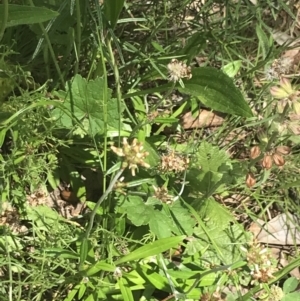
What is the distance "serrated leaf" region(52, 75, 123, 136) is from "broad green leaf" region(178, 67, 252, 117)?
158 mm

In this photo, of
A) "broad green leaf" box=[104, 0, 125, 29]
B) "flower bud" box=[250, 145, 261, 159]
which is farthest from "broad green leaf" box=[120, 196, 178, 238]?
"broad green leaf" box=[104, 0, 125, 29]

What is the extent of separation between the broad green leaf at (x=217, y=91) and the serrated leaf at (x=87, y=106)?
0.52 ft

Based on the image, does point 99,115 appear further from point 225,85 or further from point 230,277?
point 230,277

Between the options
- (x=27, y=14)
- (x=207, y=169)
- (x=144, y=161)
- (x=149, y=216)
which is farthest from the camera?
(x=207, y=169)

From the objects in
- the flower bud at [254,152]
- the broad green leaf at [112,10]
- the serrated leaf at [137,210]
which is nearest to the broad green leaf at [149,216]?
the serrated leaf at [137,210]

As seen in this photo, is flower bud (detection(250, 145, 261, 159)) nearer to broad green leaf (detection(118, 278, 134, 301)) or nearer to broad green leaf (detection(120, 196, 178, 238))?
broad green leaf (detection(120, 196, 178, 238))

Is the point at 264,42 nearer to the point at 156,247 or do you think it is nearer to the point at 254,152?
the point at 254,152

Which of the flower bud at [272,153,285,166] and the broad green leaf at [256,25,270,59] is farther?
the broad green leaf at [256,25,270,59]

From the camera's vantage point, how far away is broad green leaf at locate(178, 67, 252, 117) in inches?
42.1

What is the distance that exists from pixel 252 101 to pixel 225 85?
1.20ft

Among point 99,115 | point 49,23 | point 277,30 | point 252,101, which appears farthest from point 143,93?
point 277,30

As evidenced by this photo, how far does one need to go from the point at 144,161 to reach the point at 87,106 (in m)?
0.18

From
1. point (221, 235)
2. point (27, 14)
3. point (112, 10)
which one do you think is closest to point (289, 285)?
point (221, 235)

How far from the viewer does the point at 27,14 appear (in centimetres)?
89
